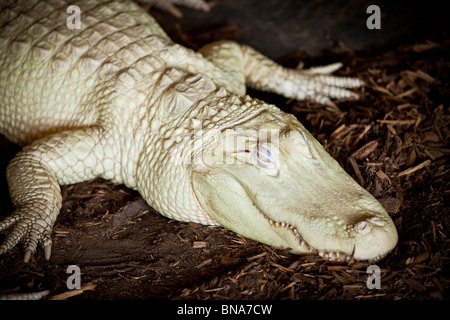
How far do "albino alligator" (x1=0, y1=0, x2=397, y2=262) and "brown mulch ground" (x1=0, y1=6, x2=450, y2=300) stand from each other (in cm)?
13

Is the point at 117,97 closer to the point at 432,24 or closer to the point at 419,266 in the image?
the point at 419,266

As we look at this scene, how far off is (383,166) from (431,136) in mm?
609

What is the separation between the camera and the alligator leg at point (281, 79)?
14.0 feet

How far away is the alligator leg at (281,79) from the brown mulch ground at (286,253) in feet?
0.89

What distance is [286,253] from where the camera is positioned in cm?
279

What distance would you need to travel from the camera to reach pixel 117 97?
11.0ft

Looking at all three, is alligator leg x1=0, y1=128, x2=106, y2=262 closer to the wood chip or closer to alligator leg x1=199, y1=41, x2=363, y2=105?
alligator leg x1=199, y1=41, x2=363, y2=105

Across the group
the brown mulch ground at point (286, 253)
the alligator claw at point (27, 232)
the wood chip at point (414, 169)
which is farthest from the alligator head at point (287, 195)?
the alligator claw at point (27, 232)

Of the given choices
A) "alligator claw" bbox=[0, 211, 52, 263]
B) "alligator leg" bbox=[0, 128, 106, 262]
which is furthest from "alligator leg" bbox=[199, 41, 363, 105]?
"alligator claw" bbox=[0, 211, 52, 263]

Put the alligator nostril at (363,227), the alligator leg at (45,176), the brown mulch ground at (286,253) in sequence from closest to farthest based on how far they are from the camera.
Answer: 1. the alligator nostril at (363,227)
2. the brown mulch ground at (286,253)
3. the alligator leg at (45,176)

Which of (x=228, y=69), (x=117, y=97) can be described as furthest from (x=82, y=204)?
(x=228, y=69)

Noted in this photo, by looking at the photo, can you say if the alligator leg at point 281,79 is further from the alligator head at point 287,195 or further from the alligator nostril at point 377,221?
the alligator nostril at point 377,221

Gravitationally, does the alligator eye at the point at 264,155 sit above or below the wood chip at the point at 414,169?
above

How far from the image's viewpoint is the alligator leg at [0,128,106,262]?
292cm
